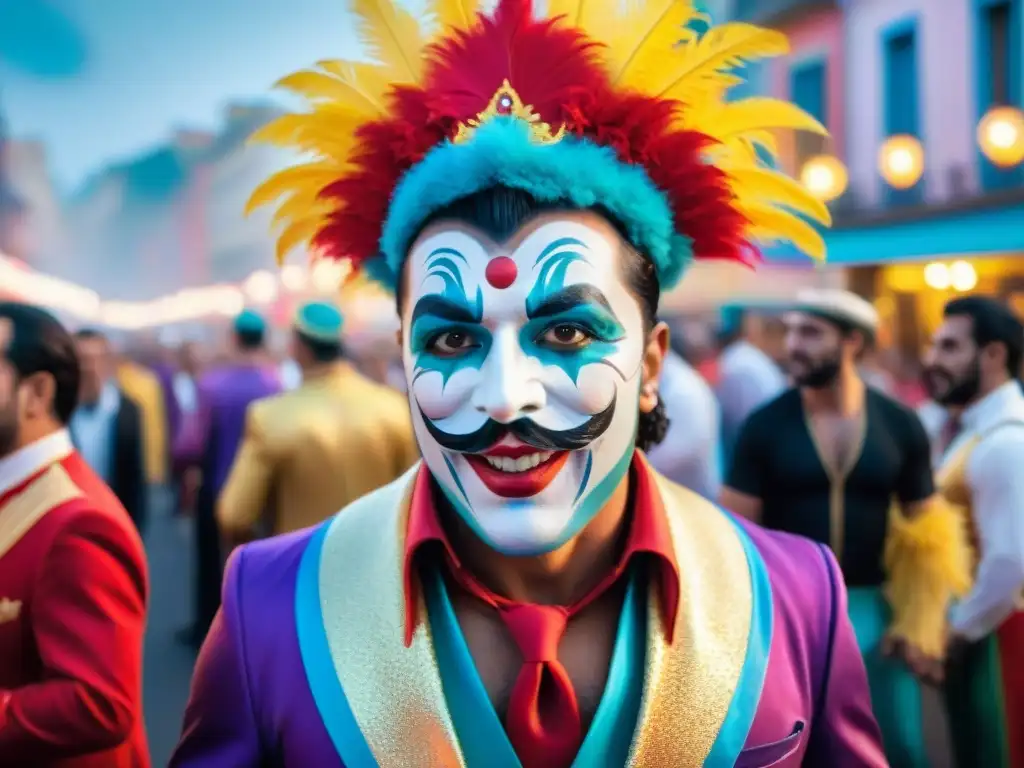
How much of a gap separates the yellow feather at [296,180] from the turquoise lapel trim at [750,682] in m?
0.90

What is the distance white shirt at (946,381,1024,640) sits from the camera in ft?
10.0

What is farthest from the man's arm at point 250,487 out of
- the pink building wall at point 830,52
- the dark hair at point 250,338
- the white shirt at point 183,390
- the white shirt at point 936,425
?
the pink building wall at point 830,52

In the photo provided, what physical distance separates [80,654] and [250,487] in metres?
1.92

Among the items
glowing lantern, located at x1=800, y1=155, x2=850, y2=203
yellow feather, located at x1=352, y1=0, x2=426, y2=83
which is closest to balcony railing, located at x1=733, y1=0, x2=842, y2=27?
glowing lantern, located at x1=800, y1=155, x2=850, y2=203

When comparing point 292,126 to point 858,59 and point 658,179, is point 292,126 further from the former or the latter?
point 858,59

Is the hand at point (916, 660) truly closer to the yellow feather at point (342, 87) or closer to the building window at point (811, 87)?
the yellow feather at point (342, 87)

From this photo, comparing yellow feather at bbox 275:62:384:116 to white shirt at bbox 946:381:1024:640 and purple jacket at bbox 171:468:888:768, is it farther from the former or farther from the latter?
white shirt at bbox 946:381:1024:640

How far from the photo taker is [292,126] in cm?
159

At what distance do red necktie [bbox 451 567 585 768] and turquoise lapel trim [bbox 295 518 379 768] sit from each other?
206 millimetres

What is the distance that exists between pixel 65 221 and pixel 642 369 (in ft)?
62.1

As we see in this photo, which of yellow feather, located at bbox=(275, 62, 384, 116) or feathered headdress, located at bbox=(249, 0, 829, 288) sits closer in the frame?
feathered headdress, located at bbox=(249, 0, 829, 288)

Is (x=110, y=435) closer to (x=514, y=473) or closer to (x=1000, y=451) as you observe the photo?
(x=1000, y=451)

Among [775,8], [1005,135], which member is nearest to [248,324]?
[1005,135]

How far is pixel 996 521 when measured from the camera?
3.11m
